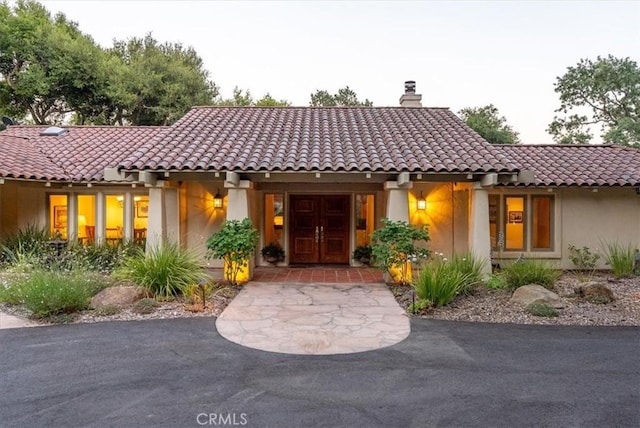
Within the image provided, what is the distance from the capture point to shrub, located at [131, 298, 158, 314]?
7012 millimetres

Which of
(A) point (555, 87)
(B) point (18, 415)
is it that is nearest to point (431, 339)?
(B) point (18, 415)

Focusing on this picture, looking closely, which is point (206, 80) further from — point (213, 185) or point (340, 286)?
point (340, 286)

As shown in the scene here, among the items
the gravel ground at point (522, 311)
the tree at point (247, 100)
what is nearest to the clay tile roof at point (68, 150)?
the gravel ground at point (522, 311)

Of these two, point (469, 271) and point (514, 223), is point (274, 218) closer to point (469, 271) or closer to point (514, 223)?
point (469, 271)

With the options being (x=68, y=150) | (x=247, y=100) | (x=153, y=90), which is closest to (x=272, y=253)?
(x=68, y=150)

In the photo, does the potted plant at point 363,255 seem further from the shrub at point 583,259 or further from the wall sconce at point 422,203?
the shrub at point 583,259

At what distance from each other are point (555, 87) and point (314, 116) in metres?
22.1

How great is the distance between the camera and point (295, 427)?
346 centimetres

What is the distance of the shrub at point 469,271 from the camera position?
805 cm

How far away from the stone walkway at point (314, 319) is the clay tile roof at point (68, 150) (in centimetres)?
646

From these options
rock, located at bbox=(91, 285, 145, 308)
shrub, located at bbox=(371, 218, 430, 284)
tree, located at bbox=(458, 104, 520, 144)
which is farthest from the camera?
tree, located at bbox=(458, 104, 520, 144)

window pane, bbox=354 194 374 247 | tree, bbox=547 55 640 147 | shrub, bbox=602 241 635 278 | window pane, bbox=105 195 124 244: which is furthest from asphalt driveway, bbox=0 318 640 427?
tree, bbox=547 55 640 147

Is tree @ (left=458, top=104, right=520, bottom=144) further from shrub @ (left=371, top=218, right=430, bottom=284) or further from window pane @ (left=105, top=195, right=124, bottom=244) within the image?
window pane @ (left=105, top=195, right=124, bottom=244)

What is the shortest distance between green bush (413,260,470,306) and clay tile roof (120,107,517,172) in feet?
8.16
